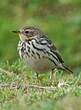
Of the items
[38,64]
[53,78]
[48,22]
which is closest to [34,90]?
[53,78]

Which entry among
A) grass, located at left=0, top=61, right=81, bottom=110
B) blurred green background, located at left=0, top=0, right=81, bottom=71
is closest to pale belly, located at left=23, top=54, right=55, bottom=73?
grass, located at left=0, top=61, right=81, bottom=110

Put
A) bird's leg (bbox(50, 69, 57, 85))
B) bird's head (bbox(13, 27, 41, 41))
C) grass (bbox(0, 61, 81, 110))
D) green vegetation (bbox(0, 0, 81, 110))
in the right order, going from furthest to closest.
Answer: bird's head (bbox(13, 27, 41, 41))
bird's leg (bbox(50, 69, 57, 85))
green vegetation (bbox(0, 0, 81, 110))
grass (bbox(0, 61, 81, 110))

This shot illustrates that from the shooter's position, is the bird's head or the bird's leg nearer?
the bird's leg

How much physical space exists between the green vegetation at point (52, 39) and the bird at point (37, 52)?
16cm

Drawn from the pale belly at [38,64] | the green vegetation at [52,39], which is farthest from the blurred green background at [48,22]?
the pale belly at [38,64]

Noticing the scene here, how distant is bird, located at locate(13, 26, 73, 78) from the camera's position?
10805mm

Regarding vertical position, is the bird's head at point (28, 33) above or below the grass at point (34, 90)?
above

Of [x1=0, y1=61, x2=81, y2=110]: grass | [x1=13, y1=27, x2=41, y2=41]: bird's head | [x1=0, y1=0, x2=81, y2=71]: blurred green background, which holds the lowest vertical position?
[x1=0, y1=61, x2=81, y2=110]: grass

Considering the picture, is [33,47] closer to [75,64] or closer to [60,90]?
[60,90]

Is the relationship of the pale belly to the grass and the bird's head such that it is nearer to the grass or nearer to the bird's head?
the grass

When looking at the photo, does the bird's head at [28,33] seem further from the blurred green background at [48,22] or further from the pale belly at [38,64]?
the blurred green background at [48,22]

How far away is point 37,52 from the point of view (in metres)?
10.9

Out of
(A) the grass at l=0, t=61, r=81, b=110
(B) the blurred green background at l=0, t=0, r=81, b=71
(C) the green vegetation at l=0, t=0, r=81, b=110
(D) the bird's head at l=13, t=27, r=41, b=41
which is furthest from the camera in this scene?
(B) the blurred green background at l=0, t=0, r=81, b=71

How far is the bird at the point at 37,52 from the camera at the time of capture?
10805 mm
